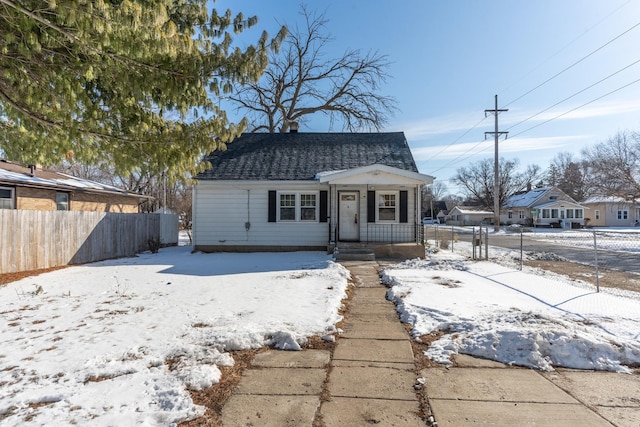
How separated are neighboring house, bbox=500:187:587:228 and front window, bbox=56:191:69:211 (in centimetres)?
5062

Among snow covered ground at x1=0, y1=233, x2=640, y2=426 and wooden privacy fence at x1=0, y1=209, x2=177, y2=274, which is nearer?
snow covered ground at x1=0, y1=233, x2=640, y2=426

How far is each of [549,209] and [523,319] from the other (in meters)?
52.4

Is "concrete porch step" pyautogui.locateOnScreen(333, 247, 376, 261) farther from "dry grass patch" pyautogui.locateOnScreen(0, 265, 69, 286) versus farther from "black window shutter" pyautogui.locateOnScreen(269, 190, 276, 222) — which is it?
"dry grass patch" pyautogui.locateOnScreen(0, 265, 69, 286)

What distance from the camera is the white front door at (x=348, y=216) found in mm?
13609

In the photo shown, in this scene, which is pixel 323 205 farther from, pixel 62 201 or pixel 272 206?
pixel 62 201

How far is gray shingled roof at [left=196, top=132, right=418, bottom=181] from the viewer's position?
13969mm

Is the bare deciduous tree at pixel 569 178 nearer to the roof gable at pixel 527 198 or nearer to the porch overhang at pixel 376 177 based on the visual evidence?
the roof gable at pixel 527 198

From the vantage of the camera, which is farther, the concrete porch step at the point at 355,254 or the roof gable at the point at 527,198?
the roof gable at the point at 527,198

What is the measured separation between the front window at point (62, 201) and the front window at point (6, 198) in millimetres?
2210

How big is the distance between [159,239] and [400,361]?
1428 cm

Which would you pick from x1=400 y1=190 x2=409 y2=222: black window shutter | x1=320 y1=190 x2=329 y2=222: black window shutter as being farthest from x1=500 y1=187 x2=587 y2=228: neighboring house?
x1=320 y1=190 x2=329 y2=222: black window shutter

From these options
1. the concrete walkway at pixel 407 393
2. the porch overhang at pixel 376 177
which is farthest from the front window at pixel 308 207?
the concrete walkway at pixel 407 393

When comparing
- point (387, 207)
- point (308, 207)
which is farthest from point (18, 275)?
point (387, 207)

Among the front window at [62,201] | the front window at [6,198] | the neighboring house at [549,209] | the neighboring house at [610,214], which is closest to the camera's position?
the front window at [6,198]
